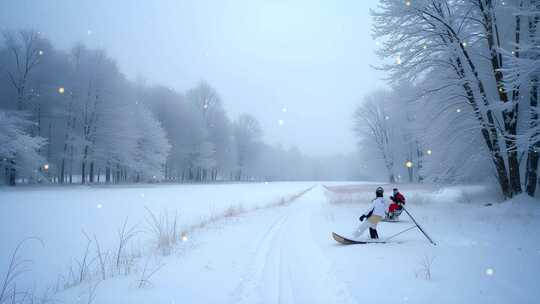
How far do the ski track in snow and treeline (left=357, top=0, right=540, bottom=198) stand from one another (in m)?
9.14

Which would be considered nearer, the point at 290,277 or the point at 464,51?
the point at 290,277

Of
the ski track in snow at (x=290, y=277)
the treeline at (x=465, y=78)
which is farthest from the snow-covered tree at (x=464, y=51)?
the ski track in snow at (x=290, y=277)

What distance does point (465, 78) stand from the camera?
1127cm

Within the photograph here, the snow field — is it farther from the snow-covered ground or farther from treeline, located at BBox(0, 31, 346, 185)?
treeline, located at BBox(0, 31, 346, 185)

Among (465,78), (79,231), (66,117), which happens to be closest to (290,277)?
(79,231)

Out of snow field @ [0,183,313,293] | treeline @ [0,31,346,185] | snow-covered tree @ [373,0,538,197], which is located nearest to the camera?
snow field @ [0,183,313,293]

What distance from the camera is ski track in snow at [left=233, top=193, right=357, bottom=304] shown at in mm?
4249

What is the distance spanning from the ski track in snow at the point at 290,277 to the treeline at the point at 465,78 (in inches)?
360

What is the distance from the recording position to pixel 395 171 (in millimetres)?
44312

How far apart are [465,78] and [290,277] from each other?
37.9ft

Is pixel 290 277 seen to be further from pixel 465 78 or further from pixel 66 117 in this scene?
pixel 66 117

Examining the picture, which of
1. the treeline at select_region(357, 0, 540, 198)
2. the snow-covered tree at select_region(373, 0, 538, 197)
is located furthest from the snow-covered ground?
the snow-covered tree at select_region(373, 0, 538, 197)

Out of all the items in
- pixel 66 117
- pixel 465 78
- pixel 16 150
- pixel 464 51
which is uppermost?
pixel 66 117

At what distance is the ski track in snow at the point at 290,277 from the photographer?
425cm
